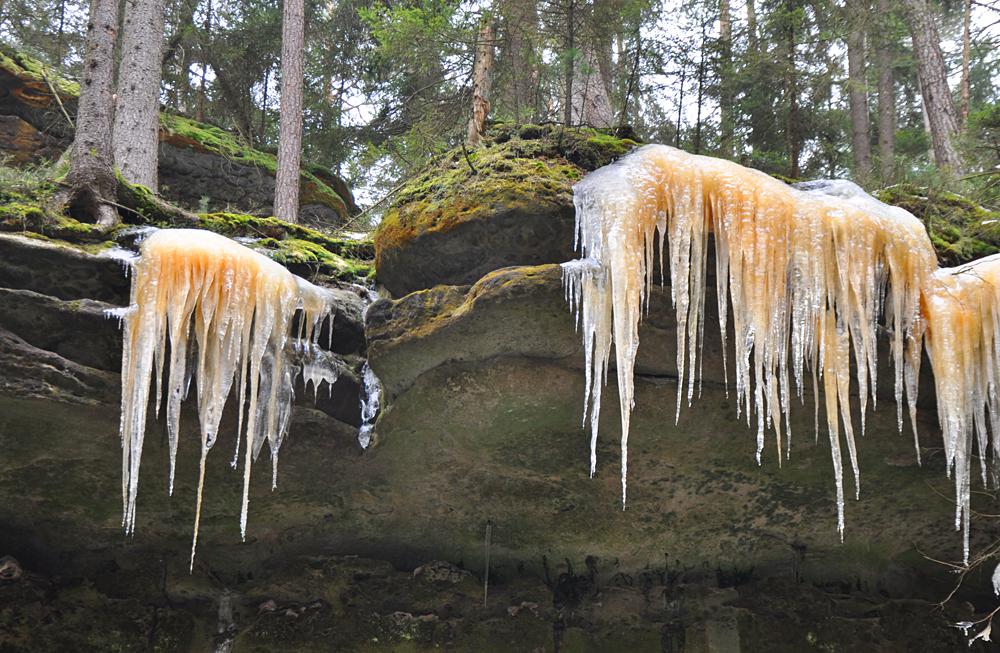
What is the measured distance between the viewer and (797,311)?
436 cm

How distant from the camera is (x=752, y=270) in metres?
4.32

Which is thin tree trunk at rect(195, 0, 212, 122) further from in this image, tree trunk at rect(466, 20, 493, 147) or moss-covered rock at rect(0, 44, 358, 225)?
tree trunk at rect(466, 20, 493, 147)

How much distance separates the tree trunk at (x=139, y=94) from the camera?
8008 mm

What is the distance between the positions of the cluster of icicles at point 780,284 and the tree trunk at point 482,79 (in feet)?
9.46

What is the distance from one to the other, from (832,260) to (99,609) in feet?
21.4

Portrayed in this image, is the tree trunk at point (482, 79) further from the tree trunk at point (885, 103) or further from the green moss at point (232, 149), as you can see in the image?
the tree trunk at point (885, 103)

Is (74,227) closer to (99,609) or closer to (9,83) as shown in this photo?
(99,609)

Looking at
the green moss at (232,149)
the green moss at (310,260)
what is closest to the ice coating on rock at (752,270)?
the green moss at (310,260)

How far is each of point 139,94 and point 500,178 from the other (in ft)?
18.2

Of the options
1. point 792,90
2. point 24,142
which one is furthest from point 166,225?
point 792,90

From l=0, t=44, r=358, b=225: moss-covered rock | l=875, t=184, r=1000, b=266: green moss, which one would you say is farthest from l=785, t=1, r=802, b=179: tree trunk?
l=0, t=44, r=358, b=225: moss-covered rock

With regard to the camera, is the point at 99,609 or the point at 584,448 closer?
the point at 584,448

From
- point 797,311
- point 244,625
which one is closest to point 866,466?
point 797,311

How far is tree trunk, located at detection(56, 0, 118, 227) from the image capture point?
216 inches
